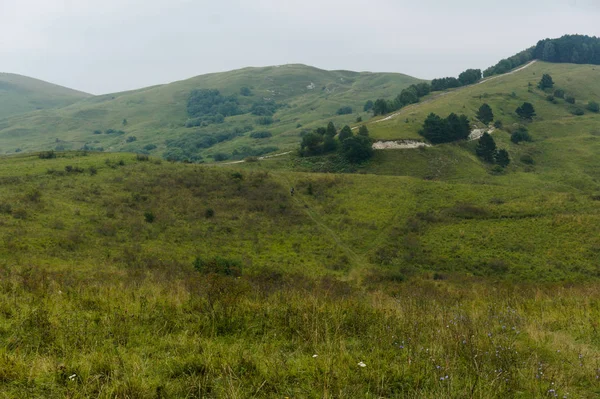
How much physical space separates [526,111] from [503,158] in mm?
35934

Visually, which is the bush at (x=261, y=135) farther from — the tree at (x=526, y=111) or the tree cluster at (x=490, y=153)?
the tree cluster at (x=490, y=153)

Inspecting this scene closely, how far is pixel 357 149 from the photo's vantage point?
71062 millimetres

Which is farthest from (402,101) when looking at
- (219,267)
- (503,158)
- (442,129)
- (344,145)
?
(219,267)

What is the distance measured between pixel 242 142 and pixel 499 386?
491 feet

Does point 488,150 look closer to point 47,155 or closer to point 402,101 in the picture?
point 402,101

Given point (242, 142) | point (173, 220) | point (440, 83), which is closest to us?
point (173, 220)

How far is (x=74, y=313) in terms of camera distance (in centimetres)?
664

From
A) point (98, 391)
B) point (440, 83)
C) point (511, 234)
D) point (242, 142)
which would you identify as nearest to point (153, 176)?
point (511, 234)

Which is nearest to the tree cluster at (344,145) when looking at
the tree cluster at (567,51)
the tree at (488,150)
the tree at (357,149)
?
the tree at (357,149)

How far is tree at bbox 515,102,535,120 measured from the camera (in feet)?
322

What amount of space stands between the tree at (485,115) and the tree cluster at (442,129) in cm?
1378

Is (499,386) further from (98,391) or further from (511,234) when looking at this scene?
(511,234)

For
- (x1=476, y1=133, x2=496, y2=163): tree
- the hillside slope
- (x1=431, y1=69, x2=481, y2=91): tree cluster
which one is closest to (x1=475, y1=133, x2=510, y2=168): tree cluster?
(x1=476, y1=133, x2=496, y2=163): tree

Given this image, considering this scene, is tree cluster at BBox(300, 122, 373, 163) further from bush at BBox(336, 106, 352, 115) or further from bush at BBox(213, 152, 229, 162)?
bush at BBox(336, 106, 352, 115)
